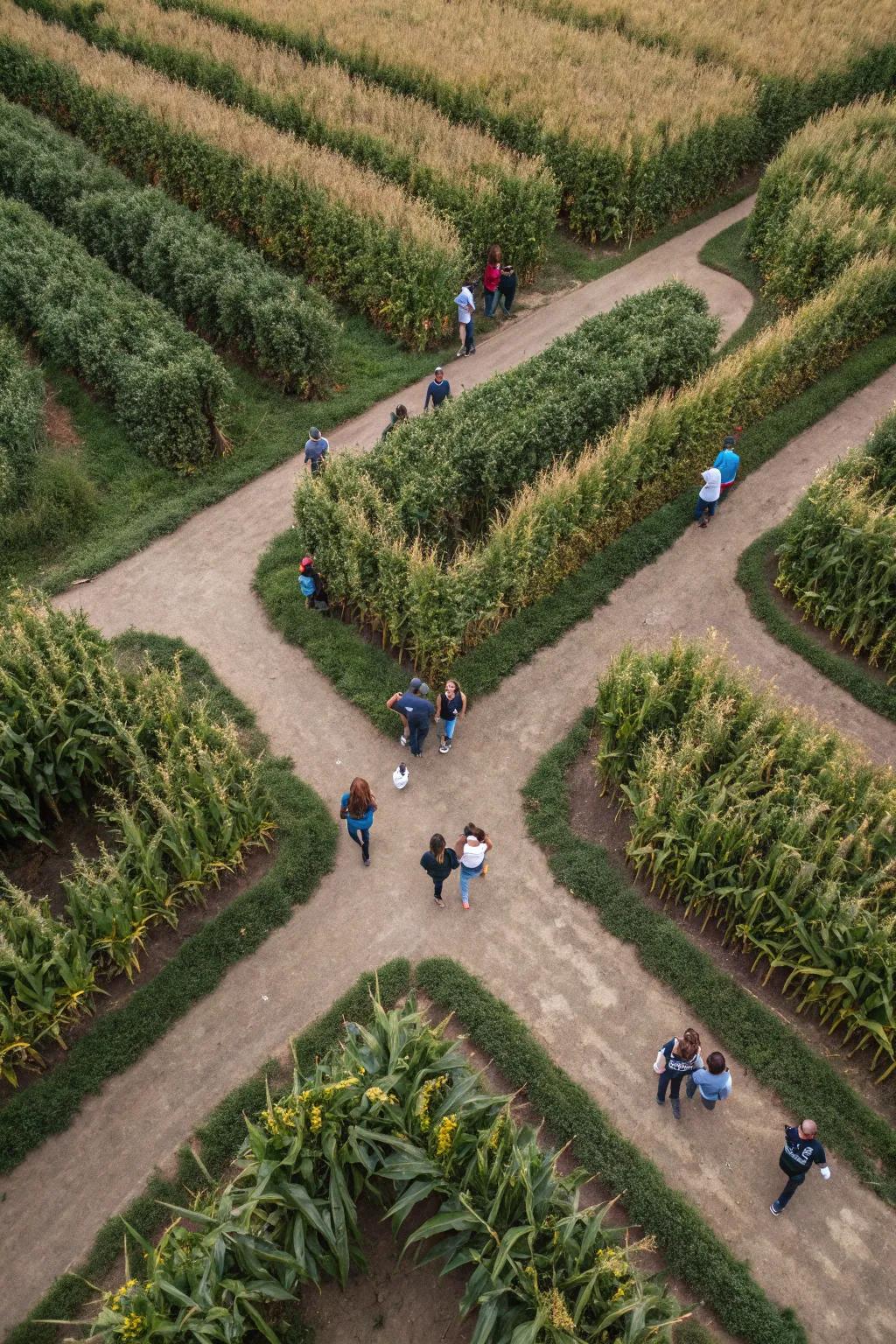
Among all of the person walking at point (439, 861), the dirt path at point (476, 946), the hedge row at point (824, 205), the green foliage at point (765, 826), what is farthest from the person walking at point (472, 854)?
the hedge row at point (824, 205)

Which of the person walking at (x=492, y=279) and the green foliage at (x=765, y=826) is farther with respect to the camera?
the person walking at (x=492, y=279)

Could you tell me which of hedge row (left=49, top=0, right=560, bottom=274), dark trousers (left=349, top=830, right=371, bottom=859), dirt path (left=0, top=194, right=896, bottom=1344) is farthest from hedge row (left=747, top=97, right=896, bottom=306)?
dark trousers (left=349, top=830, right=371, bottom=859)

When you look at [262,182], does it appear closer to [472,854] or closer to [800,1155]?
[472,854]

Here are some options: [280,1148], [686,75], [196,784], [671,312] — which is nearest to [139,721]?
[196,784]

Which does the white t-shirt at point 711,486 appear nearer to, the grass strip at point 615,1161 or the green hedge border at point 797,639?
the green hedge border at point 797,639

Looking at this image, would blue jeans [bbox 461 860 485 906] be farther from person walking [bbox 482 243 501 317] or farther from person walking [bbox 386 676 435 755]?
person walking [bbox 482 243 501 317]

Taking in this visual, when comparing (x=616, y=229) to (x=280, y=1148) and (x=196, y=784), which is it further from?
(x=280, y=1148)

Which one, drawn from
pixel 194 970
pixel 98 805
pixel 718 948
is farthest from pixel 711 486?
pixel 194 970
